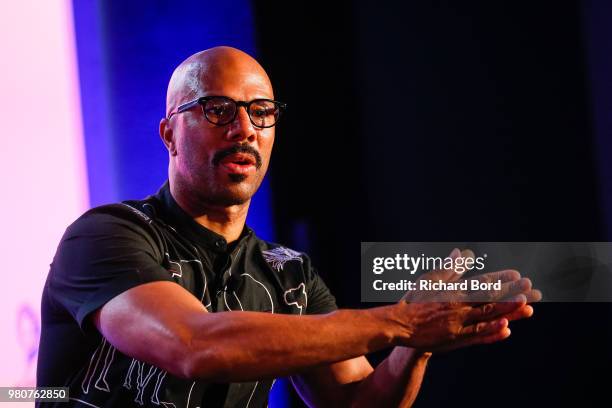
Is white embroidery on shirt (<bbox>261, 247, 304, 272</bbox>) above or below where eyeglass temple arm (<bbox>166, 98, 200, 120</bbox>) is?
below

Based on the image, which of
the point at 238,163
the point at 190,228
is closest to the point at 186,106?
the point at 238,163

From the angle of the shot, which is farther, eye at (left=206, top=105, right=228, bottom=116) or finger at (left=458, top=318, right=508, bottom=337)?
eye at (left=206, top=105, right=228, bottom=116)

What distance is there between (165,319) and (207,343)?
9cm

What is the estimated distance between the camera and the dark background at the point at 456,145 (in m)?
2.36

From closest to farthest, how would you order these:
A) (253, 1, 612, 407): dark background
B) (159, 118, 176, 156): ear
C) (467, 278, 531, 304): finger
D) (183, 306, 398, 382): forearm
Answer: (183, 306, 398, 382): forearm, (467, 278, 531, 304): finger, (159, 118, 176, 156): ear, (253, 1, 612, 407): dark background

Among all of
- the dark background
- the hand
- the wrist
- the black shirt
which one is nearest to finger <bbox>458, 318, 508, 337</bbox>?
the hand

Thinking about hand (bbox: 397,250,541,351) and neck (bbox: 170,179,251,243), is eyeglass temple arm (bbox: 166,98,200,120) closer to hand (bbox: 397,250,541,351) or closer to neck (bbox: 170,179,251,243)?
neck (bbox: 170,179,251,243)

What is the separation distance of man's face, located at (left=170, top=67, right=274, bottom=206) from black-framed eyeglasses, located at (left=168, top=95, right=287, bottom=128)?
1 centimetres

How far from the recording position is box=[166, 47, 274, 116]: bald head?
176 cm

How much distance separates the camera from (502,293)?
1.37 m

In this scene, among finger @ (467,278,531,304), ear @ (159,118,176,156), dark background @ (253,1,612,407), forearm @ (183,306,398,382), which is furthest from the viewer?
dark background @ (253,1,612,407)

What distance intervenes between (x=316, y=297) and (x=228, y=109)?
567 mm

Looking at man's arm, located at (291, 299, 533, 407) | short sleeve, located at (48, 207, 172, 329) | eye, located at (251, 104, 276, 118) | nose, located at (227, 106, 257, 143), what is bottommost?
man's arm, located at (291, 299, 533, 407)

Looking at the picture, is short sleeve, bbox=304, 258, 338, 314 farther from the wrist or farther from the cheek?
the wrist
